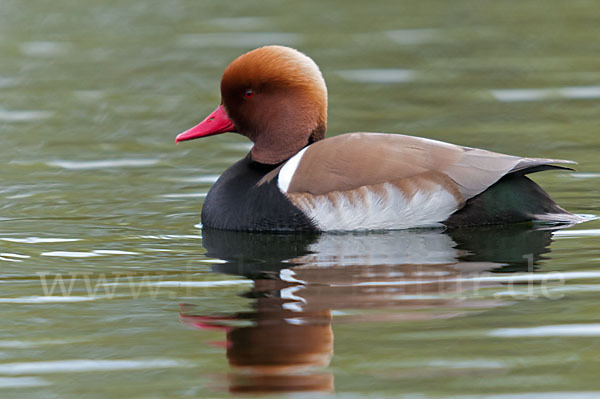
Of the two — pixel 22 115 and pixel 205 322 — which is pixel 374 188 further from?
pixel 22 115

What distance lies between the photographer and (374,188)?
20.3ft

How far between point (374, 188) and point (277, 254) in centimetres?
67

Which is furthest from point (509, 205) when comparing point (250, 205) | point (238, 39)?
point (238, 39)

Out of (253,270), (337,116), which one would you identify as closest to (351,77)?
(337,116)

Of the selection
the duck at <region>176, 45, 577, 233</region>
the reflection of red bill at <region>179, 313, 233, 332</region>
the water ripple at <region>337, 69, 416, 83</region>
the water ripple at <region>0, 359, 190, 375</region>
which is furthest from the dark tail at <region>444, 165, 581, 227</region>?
the water ripple at <region>337, 69, 416, 83</region>

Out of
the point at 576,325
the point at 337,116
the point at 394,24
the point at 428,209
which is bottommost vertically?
the point at 576,325

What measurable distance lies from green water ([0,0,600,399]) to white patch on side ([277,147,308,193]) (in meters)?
0.29

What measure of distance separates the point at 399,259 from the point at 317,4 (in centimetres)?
1015

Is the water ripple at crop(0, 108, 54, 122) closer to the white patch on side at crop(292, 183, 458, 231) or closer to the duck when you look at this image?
the duck

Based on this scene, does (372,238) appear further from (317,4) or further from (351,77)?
(317,4)

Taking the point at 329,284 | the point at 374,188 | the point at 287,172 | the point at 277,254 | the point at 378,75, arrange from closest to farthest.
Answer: the point at 329,284 → the point at 277,254 → the point at 374,188 → the point at 287,172 → the point at 378,75

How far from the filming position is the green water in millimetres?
4047

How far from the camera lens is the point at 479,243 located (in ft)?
19.6

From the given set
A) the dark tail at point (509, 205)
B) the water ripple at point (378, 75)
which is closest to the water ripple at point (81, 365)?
the dark tail at point (509, 205)
